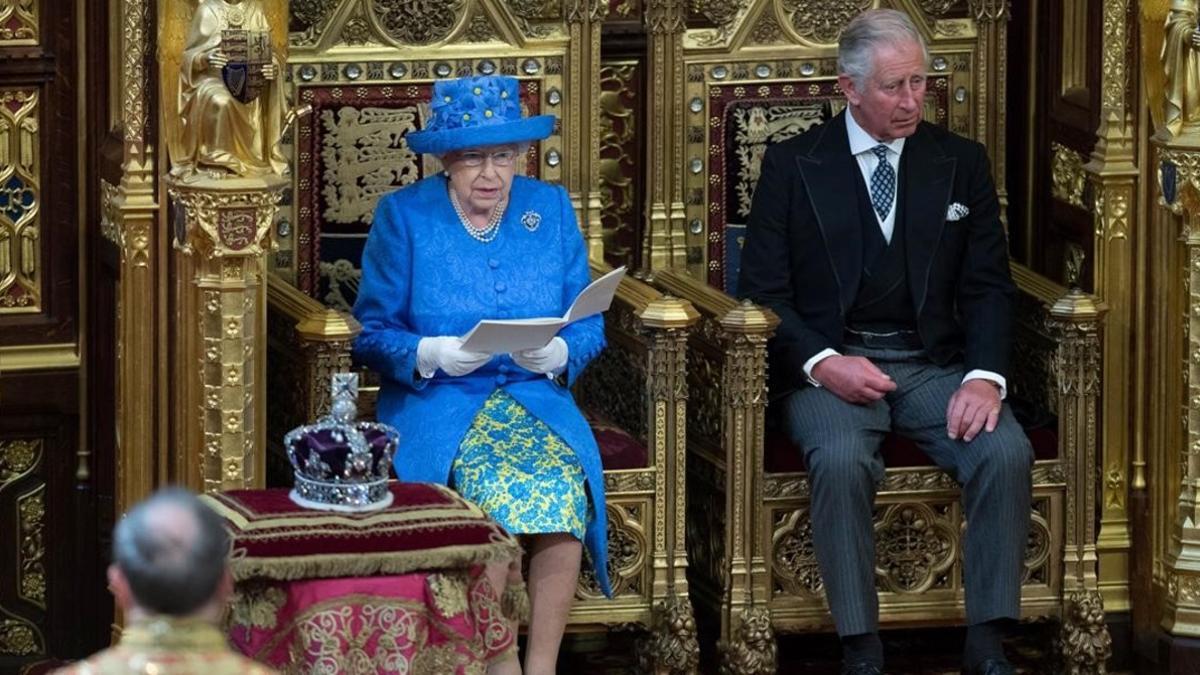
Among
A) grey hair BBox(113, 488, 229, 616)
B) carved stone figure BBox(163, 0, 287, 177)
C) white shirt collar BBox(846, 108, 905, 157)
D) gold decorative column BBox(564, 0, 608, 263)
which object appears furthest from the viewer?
gold decorative column BBox(564, 0, 608, 263)

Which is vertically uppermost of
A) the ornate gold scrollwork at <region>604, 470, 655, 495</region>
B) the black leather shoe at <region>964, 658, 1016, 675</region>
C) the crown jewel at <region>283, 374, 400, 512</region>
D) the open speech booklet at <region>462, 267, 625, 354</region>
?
the open speech booklet at <region>462, 267, 625, 354</region>

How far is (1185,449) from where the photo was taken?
8.56 m

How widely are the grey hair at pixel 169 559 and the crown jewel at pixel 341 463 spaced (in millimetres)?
2020

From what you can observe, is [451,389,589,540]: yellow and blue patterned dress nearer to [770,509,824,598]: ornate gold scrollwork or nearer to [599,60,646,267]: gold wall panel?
[770,509,824,598]: ornate gold scrollwork

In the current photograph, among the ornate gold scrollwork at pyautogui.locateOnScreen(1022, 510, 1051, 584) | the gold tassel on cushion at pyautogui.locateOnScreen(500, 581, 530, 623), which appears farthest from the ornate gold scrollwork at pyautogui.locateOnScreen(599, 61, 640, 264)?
the gold tassel on cushion at pyautogui.locateOnScreen(500, 581, 530, 623)

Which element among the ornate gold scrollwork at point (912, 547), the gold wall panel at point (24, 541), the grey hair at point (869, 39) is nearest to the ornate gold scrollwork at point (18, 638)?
the gold wall panel at point (24, 541)

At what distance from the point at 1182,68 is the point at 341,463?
2523 millimetres

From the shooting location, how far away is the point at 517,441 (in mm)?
8070

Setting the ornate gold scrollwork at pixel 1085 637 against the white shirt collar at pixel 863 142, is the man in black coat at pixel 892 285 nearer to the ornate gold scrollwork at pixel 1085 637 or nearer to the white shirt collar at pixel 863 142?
the white shirt collar at pixel 863 142

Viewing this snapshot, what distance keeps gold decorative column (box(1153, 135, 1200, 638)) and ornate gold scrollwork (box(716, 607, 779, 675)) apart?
3.36 ft

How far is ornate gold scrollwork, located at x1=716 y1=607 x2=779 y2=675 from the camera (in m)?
8.48

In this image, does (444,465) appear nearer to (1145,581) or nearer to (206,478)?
(206,478)

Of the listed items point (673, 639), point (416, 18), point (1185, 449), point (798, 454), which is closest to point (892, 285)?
point (798, 454)

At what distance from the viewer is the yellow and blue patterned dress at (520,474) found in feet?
26.0
